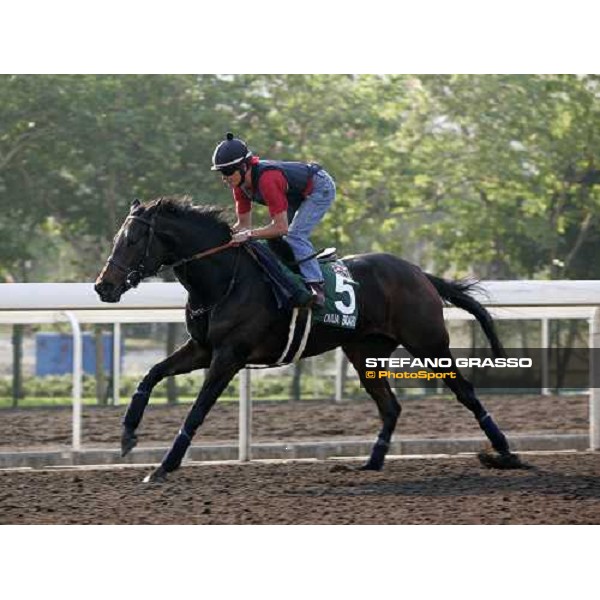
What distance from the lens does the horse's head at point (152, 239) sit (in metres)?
7.35

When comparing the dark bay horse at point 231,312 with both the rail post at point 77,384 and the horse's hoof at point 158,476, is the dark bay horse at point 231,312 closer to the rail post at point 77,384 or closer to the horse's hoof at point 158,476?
the horse's hoof at point 158,476

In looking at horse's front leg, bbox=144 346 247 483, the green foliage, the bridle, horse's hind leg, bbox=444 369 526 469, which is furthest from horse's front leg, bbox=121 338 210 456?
the green foliage

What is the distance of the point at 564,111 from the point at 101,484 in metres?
10.8

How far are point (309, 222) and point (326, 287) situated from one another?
364 millimetres

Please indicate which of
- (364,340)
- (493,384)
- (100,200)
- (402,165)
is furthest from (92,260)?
(364,340)

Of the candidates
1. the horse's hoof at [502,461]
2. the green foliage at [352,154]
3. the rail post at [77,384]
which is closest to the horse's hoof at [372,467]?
the horse's hoof at [502,461]

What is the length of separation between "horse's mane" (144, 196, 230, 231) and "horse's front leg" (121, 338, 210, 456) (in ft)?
2.16

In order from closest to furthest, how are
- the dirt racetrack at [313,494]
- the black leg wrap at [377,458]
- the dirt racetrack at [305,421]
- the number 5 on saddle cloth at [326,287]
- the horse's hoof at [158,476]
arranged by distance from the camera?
the dirt racetrack at [313,494] → the horse's hoof at [158,476] → the number 5 on saddle cloth at [326,287] → the black leg wrap at [377,458] → the dirt racetrack at [305,421]

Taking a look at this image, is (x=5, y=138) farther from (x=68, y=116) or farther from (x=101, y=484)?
(x=101, y=484)

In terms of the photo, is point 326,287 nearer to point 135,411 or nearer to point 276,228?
point 276,228

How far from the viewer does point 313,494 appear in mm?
7160

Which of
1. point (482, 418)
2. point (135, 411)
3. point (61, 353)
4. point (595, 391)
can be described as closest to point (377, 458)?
point (482, 418)

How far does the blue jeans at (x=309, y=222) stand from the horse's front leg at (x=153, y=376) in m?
0.70

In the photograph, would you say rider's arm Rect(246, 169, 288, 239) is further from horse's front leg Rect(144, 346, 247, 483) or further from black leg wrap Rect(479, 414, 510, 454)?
black leg wrap Rect(479, 414, 510, 454)
